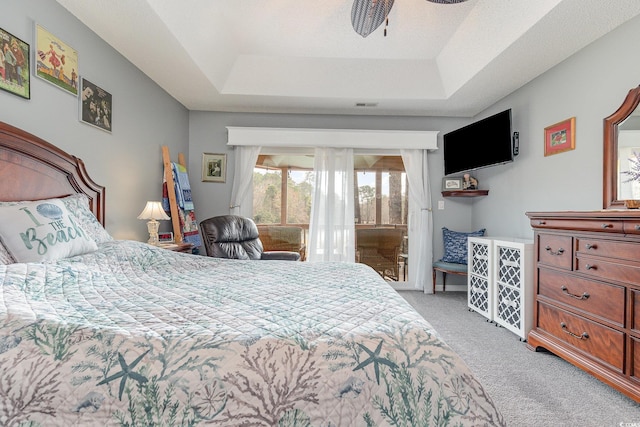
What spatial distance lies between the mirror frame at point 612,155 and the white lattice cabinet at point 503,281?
0.61m

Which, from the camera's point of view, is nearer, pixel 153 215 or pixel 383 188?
pixel 153 215

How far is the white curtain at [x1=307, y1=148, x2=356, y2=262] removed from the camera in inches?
169

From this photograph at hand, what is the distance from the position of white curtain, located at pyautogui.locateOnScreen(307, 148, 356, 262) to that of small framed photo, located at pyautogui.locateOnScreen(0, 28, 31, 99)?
9.61 ft

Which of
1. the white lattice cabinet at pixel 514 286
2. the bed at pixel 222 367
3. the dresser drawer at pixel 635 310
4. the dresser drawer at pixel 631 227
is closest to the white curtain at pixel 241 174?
the white lattice cabinet at pixel 514 286

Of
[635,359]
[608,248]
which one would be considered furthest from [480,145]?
[635,359]

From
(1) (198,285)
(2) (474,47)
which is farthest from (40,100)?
(2) (474,47)

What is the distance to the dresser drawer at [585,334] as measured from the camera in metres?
1.81

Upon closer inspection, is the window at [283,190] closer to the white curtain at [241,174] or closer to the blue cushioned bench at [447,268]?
the white curtain at [241,174]

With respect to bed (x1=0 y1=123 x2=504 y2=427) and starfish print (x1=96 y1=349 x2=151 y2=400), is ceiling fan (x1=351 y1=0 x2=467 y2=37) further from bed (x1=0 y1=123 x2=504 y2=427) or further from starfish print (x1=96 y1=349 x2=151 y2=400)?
starfish print (x1=96 y1=349 x2=151 y2=400)

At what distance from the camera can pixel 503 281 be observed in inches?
116

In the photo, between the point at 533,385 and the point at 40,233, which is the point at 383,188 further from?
the point at 40,233

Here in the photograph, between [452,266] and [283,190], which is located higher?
[283,190]

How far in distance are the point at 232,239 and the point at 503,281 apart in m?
2.63

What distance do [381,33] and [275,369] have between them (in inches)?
127
